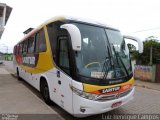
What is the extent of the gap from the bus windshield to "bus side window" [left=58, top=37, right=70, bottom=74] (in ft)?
1.34

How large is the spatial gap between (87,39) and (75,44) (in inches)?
31.9

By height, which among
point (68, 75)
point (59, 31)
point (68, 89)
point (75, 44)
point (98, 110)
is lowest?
point (98, 110)

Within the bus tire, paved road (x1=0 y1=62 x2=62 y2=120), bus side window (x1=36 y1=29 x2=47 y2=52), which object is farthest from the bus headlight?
bus side window (x1=36 y1=29 x2=47 y2=52)

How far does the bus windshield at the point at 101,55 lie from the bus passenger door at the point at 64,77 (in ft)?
1.39

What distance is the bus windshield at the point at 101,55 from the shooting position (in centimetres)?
442

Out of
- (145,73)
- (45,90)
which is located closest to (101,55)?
(45,90)

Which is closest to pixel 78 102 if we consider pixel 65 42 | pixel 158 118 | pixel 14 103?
pixel 65 42

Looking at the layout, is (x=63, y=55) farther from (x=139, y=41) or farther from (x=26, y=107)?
(x=139, y=41)

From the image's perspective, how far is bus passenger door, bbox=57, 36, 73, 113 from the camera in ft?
15.1

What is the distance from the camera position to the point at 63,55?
16.1 ft

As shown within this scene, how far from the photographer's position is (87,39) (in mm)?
4719

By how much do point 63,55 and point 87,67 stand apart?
2.78 feet

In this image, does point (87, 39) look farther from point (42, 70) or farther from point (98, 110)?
point (42, 70)

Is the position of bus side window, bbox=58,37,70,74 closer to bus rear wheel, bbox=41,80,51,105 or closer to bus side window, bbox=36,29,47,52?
bus side window, bbox=36,29,47,52
